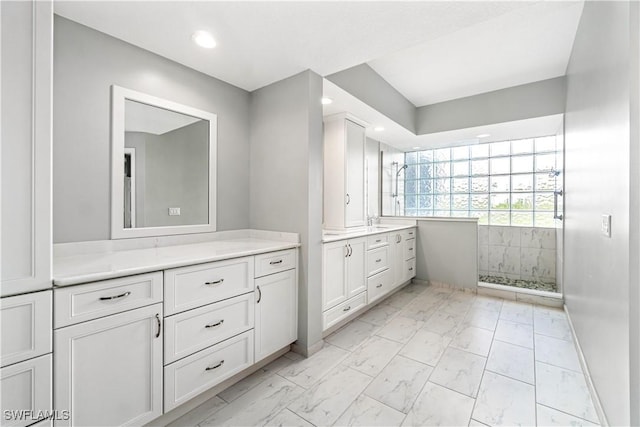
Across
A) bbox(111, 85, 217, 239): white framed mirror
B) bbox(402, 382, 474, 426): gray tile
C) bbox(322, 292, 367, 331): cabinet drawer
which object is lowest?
bbox(402, 382, 474, 426): gray tile

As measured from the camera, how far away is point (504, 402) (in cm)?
160

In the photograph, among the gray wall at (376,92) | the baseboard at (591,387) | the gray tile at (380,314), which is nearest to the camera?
the baseboard at (591,387)

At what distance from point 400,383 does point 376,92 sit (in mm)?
2719

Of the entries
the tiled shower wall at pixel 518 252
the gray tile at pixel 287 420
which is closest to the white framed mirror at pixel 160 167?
the gray tile at pixel 287 420

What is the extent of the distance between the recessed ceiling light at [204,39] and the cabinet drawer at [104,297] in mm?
1473

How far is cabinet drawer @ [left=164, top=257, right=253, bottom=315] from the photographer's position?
4.67ft

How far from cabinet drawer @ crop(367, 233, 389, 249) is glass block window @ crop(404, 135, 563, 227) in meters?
1.87

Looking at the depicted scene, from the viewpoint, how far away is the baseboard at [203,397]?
1.44 m

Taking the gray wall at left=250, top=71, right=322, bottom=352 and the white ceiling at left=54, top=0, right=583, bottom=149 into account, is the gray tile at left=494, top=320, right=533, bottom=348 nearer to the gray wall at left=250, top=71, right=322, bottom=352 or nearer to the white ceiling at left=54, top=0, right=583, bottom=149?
A: the gray wall at left=250, top=71, right=322, bottom=352

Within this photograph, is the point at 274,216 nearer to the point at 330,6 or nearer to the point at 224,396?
the point at 224,396

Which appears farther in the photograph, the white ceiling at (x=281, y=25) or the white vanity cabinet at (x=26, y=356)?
the white ceiling at (x=281, y=25)

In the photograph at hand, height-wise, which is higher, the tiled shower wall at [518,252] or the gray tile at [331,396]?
the tiled shower wall at [518,252]

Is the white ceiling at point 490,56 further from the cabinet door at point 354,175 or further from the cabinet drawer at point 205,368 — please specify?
the cabinet drawer at point 205,368

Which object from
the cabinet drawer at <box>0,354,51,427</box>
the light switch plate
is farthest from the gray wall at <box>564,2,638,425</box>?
the cabinet drawer at <box>0,354,51,427</box>
